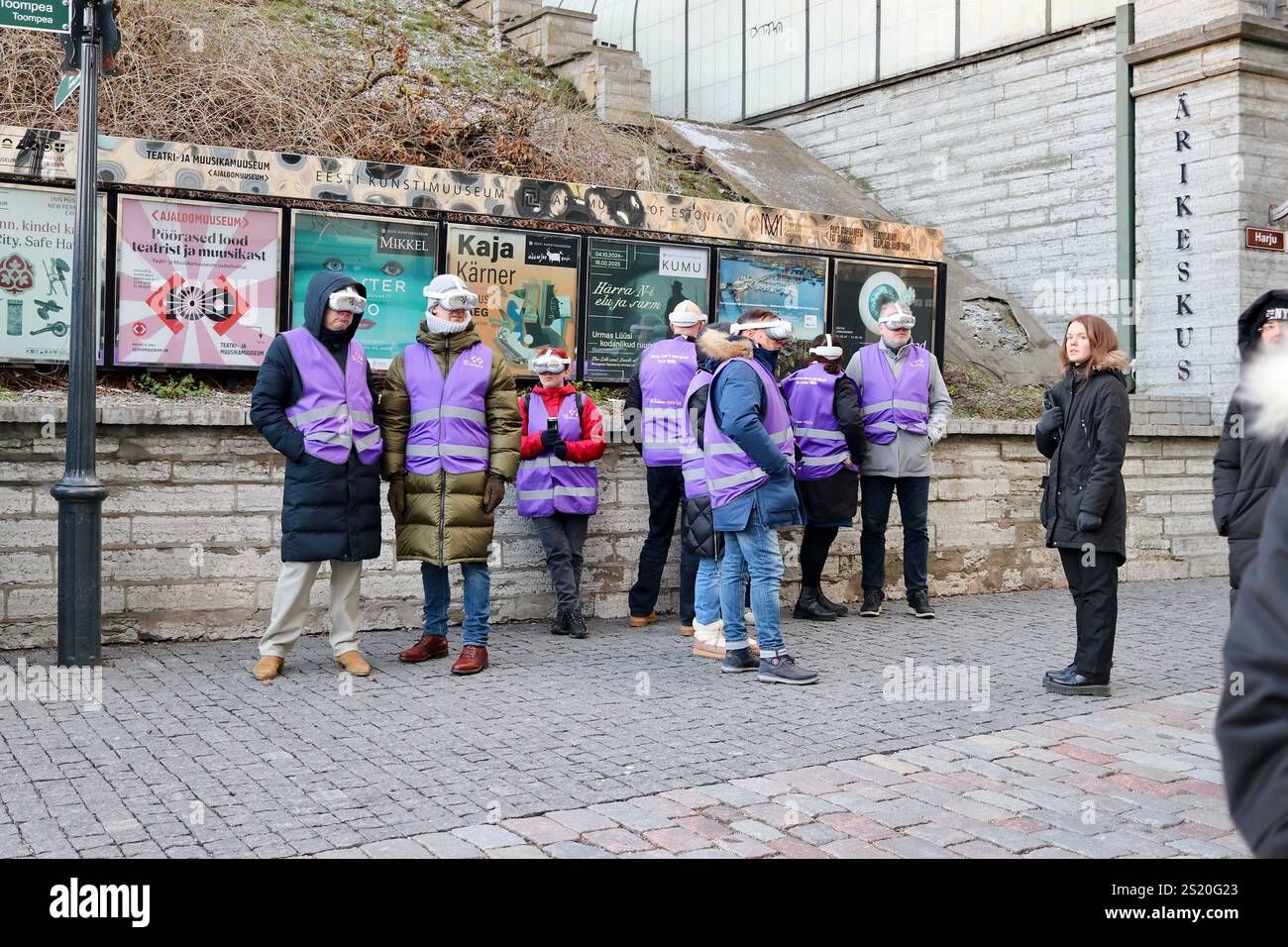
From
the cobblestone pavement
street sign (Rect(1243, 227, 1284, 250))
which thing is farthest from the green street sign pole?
street sign (Rect(1243, 227, 1284, 250))

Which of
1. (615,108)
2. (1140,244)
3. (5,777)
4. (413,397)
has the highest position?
(615,108)

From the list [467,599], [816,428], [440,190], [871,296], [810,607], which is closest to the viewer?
[467,599]

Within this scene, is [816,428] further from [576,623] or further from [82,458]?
[82,458]

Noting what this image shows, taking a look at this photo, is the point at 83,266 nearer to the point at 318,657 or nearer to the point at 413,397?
the point at 413,397

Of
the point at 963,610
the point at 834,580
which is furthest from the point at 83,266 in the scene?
the point at 963,610

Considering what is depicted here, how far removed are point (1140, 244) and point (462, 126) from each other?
7400mm

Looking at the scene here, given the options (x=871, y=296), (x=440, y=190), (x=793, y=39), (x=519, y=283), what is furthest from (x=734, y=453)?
(x=793, y=39)

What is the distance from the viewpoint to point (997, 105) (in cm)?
1616

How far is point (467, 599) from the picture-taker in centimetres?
736

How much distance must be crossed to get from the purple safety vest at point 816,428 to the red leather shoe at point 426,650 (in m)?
2.95

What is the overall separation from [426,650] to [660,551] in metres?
2.07

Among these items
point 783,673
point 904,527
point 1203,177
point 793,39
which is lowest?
point 783,673

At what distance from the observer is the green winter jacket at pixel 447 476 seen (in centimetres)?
731

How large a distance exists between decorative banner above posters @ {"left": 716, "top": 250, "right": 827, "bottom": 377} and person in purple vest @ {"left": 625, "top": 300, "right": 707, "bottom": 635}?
174 centimetres
